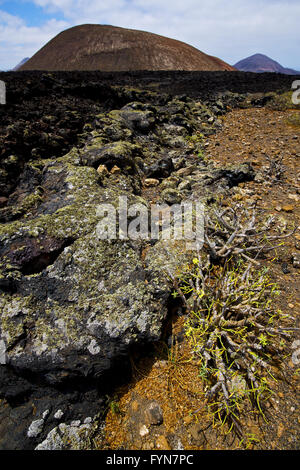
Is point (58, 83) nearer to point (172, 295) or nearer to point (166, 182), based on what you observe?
point (166, 182)

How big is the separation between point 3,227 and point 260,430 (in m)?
2.50

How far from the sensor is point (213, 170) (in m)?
3.81

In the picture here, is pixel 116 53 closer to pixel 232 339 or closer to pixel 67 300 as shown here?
pixel 67 300

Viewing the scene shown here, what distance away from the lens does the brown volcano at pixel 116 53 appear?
21.2 metres

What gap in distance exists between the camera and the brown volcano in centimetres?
2116

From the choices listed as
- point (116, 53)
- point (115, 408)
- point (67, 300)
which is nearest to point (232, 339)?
point (115, 408)

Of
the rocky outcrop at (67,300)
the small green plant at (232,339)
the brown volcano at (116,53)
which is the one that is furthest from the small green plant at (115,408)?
the brown volcano at (116,53)

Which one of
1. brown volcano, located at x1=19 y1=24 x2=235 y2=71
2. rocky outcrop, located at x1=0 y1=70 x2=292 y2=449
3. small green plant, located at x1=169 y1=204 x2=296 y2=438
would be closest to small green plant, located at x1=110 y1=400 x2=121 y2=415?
rocky outcrop, located at x1=0 y1=70 x2=292 y2=449

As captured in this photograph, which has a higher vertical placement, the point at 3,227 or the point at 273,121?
the point at 273,121

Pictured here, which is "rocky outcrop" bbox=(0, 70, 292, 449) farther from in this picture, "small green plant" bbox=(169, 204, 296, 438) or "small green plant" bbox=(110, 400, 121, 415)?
"small green plant" bbox=(169, 204, 296, 438)

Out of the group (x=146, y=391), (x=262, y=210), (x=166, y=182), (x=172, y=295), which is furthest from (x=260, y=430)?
(x=166, y=182)

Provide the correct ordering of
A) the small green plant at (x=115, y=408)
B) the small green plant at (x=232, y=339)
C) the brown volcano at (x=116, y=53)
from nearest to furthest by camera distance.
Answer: the small green plant at (x=232, y=339) < the small green plant at (x=115, y=408) < the brown volcano at (x=116, y=53)

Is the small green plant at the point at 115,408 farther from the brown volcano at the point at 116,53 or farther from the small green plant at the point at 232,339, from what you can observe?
the brown volcano at the point at 116,53

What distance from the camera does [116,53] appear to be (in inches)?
863
